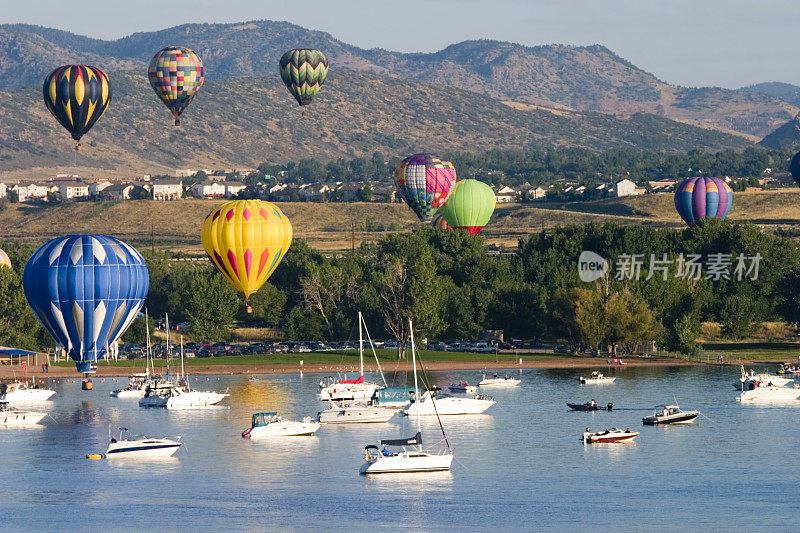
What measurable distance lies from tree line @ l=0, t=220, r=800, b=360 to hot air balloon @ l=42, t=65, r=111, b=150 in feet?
60.9

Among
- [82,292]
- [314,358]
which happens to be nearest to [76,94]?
[314,358]

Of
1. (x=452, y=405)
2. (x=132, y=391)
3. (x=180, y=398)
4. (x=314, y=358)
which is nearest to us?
(x=452, y=405)

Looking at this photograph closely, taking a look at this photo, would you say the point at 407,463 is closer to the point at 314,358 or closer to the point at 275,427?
the point at 275,427

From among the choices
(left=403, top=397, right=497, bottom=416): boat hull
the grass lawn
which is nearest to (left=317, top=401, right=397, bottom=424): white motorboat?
(left=403, top=397, right=497, bottom=416): boat hull

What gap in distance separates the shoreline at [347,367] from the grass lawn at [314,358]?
160 centimetres

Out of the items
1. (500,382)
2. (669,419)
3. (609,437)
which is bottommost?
(500,382)

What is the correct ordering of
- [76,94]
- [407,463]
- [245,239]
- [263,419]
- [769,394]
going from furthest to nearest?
[76,94] < [245,239] < [769,394] < [263,419] < [407,463]

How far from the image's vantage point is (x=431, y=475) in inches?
3438

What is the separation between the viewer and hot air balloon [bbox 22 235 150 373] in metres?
115

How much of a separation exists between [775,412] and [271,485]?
47.8 metres

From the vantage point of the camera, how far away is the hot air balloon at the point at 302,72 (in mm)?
192875

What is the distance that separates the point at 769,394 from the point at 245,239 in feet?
168

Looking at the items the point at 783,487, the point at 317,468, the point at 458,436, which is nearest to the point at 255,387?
the point at 458,436

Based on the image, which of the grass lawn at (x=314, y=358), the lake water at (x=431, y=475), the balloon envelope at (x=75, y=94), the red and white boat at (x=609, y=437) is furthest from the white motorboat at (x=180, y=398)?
the balloon envelope at (x=75, y=94)
